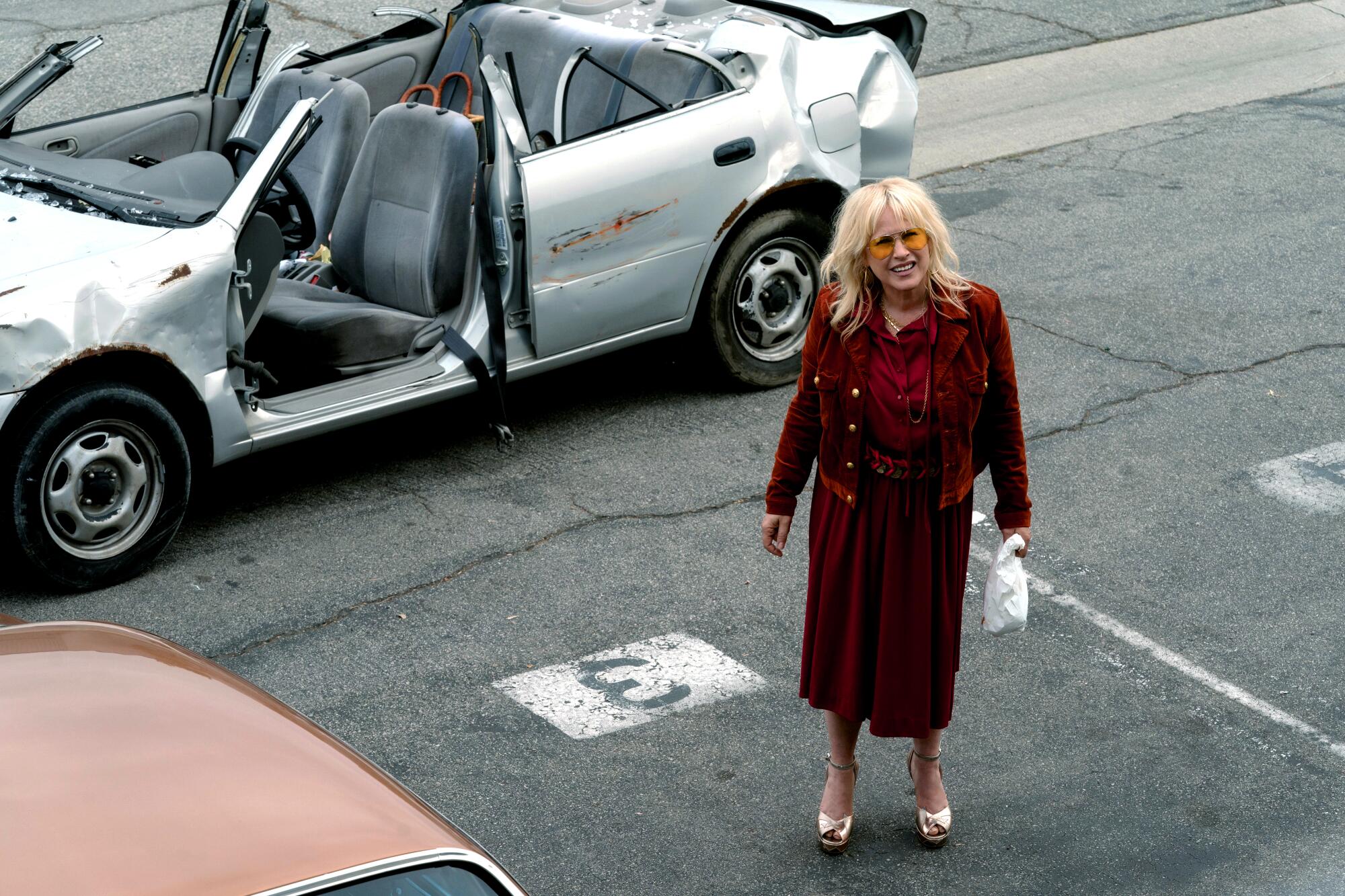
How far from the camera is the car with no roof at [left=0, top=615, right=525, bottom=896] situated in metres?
2.34


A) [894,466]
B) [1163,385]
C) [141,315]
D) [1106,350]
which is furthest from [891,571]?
[1106,350]

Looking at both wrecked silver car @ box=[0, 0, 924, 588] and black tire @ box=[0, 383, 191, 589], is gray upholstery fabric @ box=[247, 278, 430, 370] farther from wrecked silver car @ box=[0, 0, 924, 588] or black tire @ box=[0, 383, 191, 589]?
black tire @ box=[0, 383, 191, 589]

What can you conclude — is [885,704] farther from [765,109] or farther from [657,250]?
[765,109]

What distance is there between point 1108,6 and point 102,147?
419 inches

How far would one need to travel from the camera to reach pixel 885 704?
4.15 meters

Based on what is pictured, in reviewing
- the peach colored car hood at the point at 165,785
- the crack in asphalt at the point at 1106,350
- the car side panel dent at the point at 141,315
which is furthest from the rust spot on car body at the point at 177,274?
the crack in asphalt at the point at 1106,350

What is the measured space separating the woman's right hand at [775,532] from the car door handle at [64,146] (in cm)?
398

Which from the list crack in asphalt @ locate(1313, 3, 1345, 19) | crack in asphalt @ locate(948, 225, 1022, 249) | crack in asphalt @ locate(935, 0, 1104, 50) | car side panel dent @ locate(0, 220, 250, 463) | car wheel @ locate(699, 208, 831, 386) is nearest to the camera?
car side panel dent @ locate(0, 220, 250, 463)

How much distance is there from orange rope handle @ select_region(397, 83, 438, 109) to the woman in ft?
12.4

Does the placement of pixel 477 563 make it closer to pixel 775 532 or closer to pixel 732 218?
pixel 775 532

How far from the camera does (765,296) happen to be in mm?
7250

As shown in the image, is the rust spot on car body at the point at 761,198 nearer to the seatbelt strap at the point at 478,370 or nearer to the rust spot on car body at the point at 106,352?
the seatbelt strap at the point at 478,370

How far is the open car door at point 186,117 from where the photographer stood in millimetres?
6883

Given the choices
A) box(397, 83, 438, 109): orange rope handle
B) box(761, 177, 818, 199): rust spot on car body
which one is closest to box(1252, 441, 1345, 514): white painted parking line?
box(761, 177, 818, 199): rust spot on car body
